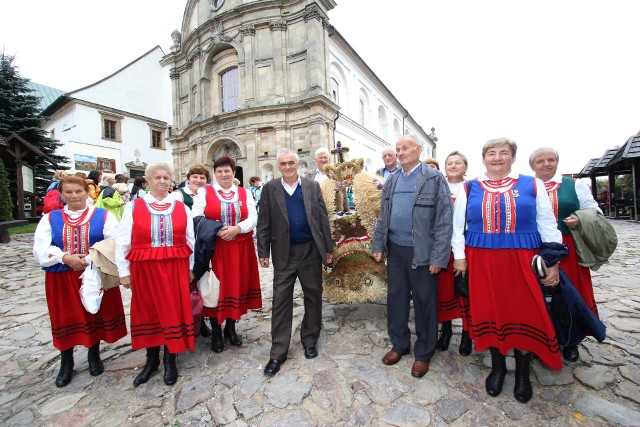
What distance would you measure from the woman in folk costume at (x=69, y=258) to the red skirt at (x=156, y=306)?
1.82 feet

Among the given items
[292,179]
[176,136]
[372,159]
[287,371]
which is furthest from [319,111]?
[287,371]

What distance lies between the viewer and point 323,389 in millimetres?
2664

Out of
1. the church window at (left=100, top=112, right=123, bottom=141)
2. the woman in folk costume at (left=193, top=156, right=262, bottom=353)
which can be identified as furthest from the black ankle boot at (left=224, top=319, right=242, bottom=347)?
the church window at (left=100, top=112, right=123, bottom=141)

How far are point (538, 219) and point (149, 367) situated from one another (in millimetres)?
3722

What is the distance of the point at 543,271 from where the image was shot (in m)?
2.25

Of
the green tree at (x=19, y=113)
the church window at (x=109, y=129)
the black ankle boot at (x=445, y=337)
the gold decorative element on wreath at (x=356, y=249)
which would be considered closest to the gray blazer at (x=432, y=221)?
the gold decorative element on wreath at (x=356, y=249)

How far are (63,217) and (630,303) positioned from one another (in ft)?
23.4

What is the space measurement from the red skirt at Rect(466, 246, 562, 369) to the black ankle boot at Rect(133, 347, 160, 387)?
2983 millimetres

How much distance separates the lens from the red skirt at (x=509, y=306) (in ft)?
7.60

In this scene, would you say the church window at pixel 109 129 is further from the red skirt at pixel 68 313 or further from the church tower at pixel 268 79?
the red skirt at pixel 68 313

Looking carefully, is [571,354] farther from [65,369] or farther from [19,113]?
[19,113]

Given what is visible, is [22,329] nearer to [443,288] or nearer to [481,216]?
[443,288]

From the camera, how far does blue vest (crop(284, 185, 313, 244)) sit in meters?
3.17

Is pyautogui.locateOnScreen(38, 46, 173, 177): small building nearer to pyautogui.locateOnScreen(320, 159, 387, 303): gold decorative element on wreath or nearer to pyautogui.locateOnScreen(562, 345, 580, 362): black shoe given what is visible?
pyautogui.locateOnScreen(320, 159, 387, 303): gold decorative element on wreath
